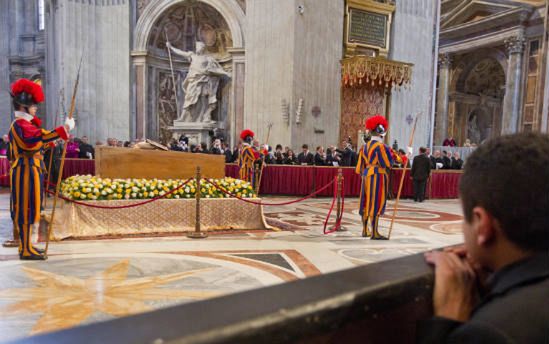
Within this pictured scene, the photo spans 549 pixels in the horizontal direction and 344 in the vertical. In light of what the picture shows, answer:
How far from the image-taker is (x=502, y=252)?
1.07 m

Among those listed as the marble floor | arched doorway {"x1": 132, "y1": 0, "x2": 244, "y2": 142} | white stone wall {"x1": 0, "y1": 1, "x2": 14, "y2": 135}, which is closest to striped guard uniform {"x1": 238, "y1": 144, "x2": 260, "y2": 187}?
the marble floor

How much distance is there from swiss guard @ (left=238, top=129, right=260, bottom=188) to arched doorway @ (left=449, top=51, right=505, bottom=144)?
2282cm

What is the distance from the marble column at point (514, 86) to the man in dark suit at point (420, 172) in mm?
14211

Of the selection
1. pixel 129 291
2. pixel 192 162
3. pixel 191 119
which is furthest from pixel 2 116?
pixel 129 291

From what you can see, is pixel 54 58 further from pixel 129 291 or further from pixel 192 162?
pixel 129 291

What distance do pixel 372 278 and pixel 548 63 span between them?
24610 millimetres

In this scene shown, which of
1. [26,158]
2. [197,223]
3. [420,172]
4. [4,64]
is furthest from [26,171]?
[4,64]

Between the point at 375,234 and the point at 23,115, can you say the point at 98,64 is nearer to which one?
the point at 23,115

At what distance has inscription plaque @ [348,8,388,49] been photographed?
659 inches

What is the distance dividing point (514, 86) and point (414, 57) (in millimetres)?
10178

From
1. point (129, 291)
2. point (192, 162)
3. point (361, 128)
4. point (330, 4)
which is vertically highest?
point (330, 4)

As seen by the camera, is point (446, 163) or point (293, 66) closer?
point (293, 66)

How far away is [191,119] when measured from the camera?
18.2 m

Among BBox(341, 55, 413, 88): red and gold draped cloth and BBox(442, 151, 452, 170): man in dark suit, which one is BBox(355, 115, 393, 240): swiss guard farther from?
BBox(442, 151, 452, 170): man in dark suit
